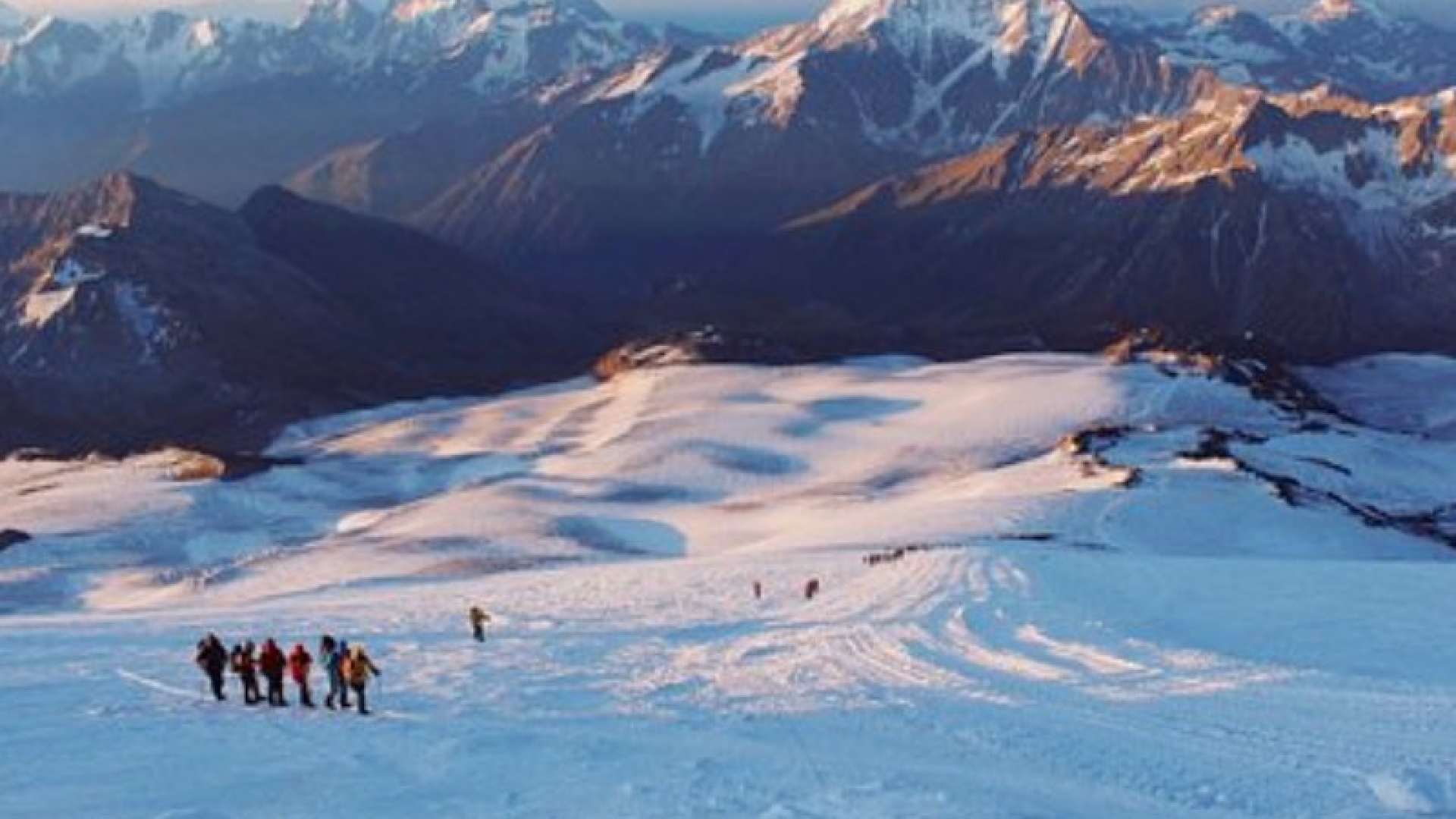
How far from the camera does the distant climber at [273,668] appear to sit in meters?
39.2

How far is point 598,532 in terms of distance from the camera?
416 feet

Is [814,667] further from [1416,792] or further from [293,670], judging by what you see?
[1416,792]

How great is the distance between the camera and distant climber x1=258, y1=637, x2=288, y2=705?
39.2 meters

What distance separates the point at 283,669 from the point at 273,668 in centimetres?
70

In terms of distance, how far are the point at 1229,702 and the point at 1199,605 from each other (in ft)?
60.3

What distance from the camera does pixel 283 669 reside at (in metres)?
39.9

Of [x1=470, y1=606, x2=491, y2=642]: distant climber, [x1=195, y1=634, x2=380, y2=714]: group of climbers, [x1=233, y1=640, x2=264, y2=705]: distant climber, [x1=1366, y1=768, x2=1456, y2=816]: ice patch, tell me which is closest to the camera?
[x1=1366, y1=768, x2=1456, y2=816]: ice patch

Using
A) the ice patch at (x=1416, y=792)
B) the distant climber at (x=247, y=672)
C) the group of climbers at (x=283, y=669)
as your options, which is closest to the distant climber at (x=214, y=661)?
the group of climbers at (x=283, y=669)

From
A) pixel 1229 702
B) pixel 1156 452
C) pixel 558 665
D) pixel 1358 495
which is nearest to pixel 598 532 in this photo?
pixel 1156 452

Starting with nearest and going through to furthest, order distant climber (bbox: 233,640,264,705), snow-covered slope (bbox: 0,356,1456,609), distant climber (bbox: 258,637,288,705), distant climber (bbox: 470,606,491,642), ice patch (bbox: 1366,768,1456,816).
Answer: ice patch (bbox: 1366,768,1456,816)
distant climber (bbox: 258,637,288,705)
distant climber (bbox: 233,640,264,705)
distant climber (bbox: 470,606,491,642)
snow-covered slope (bbox: 0,356,1456,609)

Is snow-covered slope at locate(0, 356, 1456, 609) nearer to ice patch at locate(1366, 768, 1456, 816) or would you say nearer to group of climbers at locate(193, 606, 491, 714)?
group of climbers at locate(193, 606, 491, 714)

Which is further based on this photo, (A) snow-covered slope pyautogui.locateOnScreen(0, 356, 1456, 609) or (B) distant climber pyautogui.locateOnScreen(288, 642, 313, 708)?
(A) snow-covered slope pyautogui.locateOnScreen(0, 356, 1456, 609)

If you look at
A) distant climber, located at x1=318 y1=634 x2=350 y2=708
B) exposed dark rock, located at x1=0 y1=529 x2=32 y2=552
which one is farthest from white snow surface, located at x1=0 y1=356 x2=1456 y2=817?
exposed dark rock, located at x1=0 y1=529 x2=32 y2=552

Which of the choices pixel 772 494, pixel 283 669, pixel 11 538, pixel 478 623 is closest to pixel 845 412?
pixel 772 494
